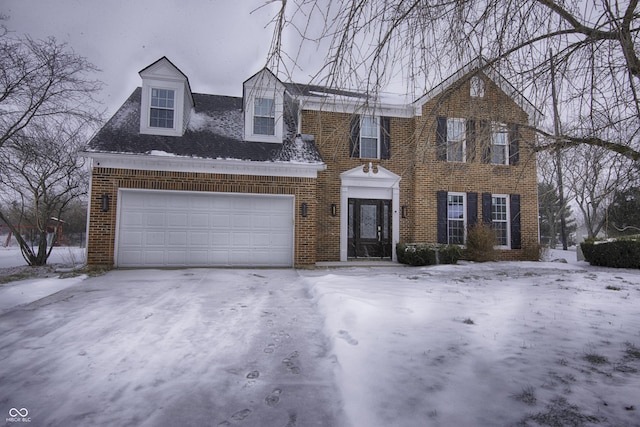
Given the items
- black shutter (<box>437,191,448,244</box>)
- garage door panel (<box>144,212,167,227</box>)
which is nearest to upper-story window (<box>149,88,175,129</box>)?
garage door panel (<box>144,212,167,227</box>)

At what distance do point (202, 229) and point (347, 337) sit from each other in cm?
669

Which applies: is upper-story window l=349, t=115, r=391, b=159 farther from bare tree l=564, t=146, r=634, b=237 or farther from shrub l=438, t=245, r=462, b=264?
bare tree l=564, t=146, r=634, b=237

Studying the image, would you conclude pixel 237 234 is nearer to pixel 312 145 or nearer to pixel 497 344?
pixel 312 145

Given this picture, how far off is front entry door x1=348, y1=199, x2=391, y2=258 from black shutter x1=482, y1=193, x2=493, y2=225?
331 cm

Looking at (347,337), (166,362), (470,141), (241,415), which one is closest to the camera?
(241,415)

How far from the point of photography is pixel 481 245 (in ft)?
34.1

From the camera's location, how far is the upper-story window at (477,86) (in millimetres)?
3451

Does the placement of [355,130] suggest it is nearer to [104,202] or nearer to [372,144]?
[372,144]

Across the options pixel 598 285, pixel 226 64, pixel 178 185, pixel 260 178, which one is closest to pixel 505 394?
pixel 226 64

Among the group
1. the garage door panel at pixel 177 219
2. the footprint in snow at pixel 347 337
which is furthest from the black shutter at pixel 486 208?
the garage door panel at pixel 177 219

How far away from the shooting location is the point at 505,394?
7.32ft

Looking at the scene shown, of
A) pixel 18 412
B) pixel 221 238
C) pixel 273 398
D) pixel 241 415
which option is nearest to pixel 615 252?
pixel 221 238

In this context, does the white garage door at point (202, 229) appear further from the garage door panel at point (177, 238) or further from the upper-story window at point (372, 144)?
the upper-story window at point (372, 144)

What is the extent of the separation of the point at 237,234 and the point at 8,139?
6841 mm
